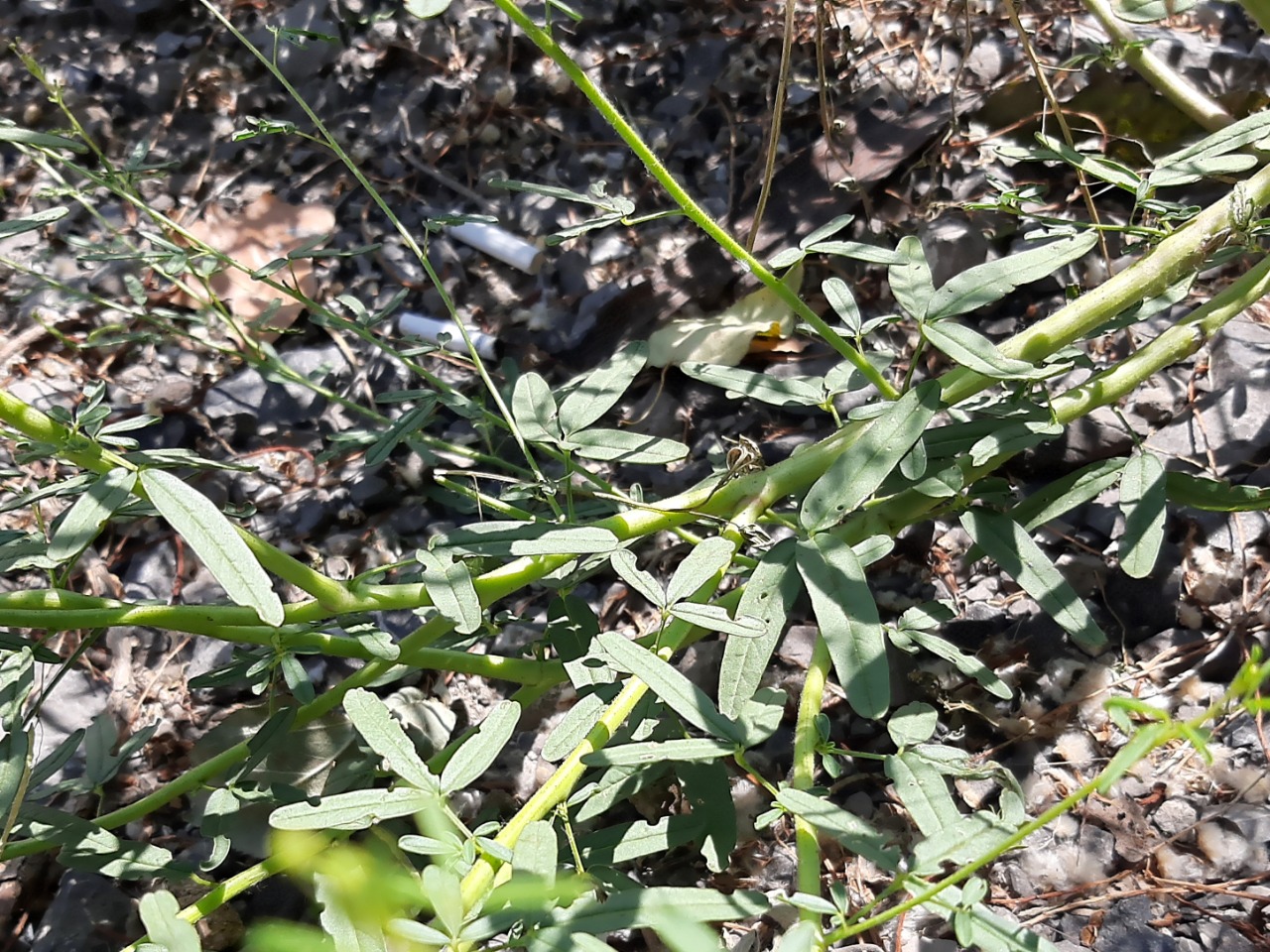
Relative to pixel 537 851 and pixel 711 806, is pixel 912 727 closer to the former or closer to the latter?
pixel 711 806

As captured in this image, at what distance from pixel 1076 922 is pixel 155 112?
2.74m

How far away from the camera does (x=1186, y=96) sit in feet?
5.57

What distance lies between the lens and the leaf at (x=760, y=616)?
41.0 inches

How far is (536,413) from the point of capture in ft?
4.00

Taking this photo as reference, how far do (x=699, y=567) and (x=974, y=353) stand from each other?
372mm

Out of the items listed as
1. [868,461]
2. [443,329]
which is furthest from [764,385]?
[443,329]

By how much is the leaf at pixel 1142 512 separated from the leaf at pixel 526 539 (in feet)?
2.01

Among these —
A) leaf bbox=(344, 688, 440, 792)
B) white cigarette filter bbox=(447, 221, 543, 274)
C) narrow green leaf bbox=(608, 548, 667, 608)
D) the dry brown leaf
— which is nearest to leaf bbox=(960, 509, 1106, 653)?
narrow green leaf bbox=(608, 548, 667, 608)

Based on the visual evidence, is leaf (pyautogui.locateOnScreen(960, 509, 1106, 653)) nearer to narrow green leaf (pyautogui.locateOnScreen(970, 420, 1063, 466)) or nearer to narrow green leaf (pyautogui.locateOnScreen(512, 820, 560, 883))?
narrow green leaf (pyautogui.locateOnScreen(970, 420, 1063, 466))

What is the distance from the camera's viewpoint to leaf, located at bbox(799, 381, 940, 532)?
1057 millimetres

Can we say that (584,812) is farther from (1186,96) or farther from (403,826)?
(1186,96)

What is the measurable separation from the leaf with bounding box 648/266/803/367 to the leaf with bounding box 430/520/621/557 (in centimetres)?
87

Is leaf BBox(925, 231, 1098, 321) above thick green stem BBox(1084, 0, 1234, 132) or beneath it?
beneath

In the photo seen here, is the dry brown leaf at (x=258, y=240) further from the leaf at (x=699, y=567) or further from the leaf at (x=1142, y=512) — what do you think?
the leaf at (x=1142, y=512)
